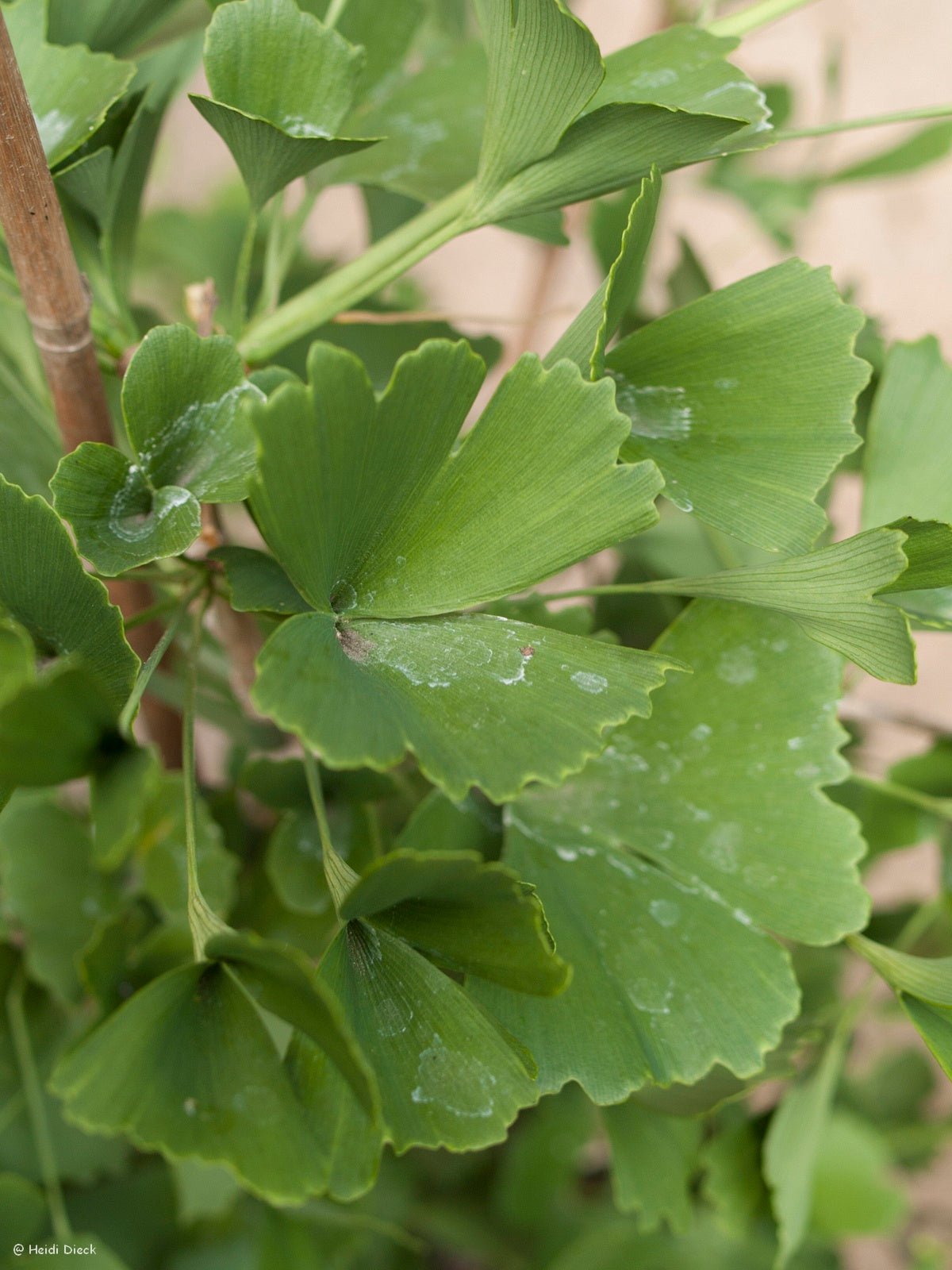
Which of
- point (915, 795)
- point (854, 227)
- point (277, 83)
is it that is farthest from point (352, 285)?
point (854, 227)

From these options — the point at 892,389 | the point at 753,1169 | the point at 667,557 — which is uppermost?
the point at 892,389

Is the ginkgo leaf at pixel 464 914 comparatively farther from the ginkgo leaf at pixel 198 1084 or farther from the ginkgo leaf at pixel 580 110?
the ginkgo leaf at pixel 580 110

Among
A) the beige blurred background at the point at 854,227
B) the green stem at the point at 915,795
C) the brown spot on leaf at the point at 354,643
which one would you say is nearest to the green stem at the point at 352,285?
the brown spot on leaf at the point at 354,643

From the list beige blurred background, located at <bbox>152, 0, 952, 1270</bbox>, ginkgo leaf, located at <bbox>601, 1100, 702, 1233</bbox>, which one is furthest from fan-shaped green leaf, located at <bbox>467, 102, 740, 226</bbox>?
beige blurred background, located at <bbox>152, 0, 952, 1270</bbox>

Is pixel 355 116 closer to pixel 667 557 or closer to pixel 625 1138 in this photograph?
pixel 667 557

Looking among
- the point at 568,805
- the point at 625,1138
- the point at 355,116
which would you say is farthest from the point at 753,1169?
the point at 355,116
